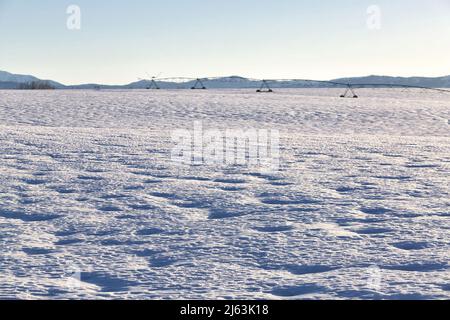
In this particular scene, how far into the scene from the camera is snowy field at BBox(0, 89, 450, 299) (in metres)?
3.28

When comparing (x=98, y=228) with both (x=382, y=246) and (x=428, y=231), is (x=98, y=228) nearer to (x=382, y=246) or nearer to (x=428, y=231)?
(x=382, y=246)

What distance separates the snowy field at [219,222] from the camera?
3.28 m

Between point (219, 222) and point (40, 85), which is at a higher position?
point (40, 85)

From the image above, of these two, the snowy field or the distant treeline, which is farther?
the distant treeline

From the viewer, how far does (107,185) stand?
19.6 ft

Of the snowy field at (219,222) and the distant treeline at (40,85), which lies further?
the distant treeline at (40,85)

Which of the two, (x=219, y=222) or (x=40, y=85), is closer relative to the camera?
(x=219, y=222)

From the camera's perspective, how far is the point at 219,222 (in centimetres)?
463

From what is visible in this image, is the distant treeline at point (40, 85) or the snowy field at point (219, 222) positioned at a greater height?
the distant treeline at point (40, 85)

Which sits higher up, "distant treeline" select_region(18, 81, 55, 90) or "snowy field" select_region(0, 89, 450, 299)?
"distant treeline" select_region(18, 81, 55, 90)

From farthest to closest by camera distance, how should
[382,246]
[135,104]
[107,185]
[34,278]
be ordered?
[135,104], [107,185], [382,246], [34,278]

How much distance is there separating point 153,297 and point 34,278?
2.44 ft
